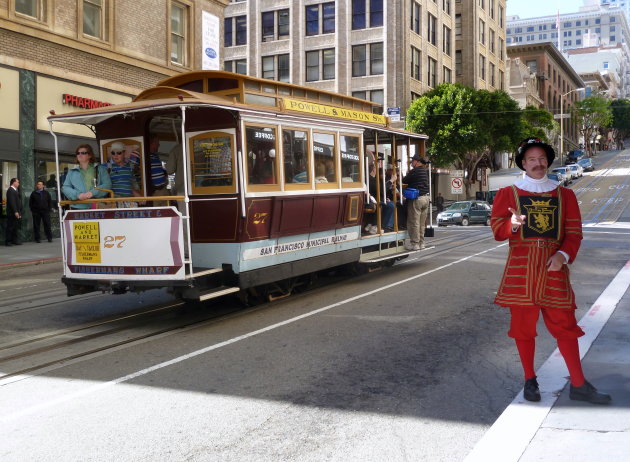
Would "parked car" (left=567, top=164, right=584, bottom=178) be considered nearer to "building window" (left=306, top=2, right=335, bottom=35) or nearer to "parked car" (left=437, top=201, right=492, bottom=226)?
"building window" (left=306, top=2, right=335, bottom=35)

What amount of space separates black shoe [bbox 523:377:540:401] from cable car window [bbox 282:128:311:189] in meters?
5.12

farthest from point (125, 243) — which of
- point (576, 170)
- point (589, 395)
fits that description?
point (576, 170)

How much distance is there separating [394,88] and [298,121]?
3746 cm

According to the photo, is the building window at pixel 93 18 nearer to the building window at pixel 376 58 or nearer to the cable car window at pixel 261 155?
the cable car window at pixel 261 155

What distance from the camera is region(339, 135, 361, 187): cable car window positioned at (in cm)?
1080

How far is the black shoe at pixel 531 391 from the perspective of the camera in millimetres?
4859

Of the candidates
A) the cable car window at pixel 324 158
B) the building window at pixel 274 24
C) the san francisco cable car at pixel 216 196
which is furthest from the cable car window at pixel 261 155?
the building window at pixel 274 24

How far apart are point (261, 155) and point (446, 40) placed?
50.1m

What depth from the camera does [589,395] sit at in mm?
4754

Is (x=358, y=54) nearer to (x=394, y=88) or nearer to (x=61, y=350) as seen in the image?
(x=394, y=88)

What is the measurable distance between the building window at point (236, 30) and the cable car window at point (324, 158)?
4297 cm

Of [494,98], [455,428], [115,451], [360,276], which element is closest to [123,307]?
[360,276]

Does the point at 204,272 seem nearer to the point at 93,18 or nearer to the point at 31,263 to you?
the point at 31,263

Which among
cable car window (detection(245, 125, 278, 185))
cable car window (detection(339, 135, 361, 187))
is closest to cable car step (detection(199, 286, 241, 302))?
cable car window (detection(245, 125, 278, 185))
